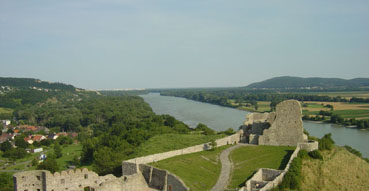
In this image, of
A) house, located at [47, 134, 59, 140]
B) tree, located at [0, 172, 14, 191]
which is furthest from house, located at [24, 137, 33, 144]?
tree, located at [0, 172, 14, 191]

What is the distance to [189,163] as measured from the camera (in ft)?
87.0

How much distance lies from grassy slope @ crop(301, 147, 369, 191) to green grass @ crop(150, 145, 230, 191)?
679cm

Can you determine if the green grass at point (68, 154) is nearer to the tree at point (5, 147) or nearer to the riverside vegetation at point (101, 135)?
the riverside vegetation at point (101, 135)

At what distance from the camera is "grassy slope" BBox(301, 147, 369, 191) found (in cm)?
2358

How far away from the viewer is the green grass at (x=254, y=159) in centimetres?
2356

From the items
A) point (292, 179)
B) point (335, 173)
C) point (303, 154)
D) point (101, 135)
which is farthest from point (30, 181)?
point (101, 135)

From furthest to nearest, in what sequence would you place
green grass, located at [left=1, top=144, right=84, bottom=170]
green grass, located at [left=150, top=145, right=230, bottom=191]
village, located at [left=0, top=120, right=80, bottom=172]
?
village, located at [left=0, top=120, right=80, bottom=172], green grass, located at [left=1, top=144, right=84, bottom=170], green grass, located at [left=150, top=145, right=230, bottom=191]

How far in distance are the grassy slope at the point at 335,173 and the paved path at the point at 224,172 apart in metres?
5.52

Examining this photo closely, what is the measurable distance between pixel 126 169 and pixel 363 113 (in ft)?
293

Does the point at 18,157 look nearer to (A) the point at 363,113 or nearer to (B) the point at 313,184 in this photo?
(B) the point at 313,184

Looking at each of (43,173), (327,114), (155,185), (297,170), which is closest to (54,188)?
(43,173)

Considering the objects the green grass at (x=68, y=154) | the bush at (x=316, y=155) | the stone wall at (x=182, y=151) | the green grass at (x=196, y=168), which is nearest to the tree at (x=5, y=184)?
the stone wall at (x=182, y=151)

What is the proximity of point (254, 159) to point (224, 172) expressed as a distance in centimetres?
420

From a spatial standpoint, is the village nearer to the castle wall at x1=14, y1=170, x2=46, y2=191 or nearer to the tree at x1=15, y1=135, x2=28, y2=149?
the tree at x1=15, y1=135, x2=28, y2=149
